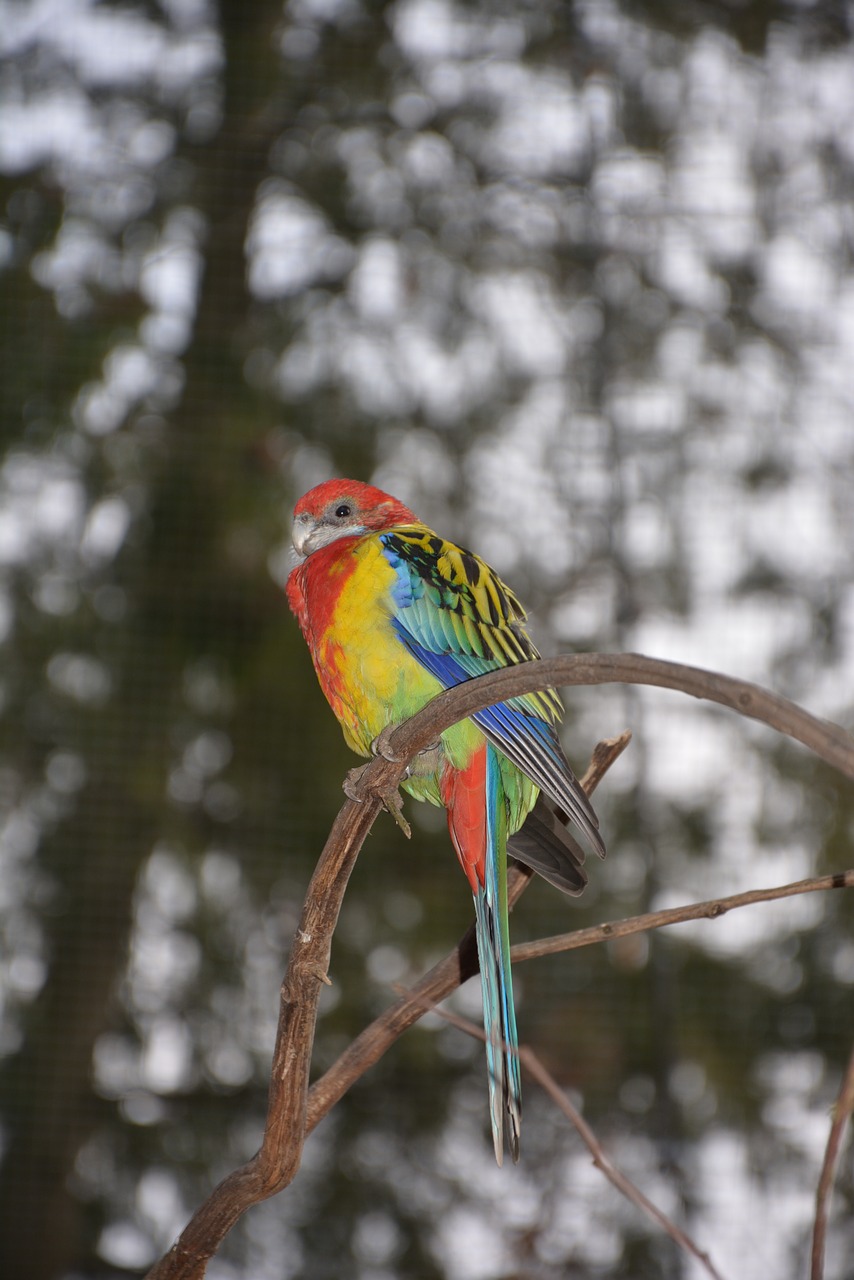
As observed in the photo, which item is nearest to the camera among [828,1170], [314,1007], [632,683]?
[828,1170]

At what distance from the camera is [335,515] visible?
1379mm

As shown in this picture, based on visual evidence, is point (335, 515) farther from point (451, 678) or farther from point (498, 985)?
point (498, 985)

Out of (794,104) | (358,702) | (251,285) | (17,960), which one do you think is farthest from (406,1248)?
(794,104)

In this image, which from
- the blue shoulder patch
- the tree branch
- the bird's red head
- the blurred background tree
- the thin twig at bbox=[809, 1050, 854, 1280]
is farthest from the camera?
the blurred background tree

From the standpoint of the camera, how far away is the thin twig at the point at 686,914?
2.37 ft

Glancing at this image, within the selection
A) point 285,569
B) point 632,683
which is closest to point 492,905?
point 632,683

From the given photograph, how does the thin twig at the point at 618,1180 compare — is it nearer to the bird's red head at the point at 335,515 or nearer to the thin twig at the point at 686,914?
the thin twig at the point at 686,914

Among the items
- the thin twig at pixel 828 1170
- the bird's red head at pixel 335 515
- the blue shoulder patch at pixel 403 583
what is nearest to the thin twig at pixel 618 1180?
the thin twig at pixel 828 1170

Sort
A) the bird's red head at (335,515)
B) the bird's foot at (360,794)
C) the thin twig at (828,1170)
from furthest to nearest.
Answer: the bird's red head at (335,515)
the bird's foot at (360,794)
the thin twig at (828,1170)

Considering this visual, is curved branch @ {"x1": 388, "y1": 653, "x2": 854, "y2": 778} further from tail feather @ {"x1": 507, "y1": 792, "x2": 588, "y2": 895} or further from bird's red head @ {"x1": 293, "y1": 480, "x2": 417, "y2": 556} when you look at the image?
bird's red head @ {"x1": 293, "y1": 480, "x2": 417, "y2": 556}

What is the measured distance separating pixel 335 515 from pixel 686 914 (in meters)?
0.75

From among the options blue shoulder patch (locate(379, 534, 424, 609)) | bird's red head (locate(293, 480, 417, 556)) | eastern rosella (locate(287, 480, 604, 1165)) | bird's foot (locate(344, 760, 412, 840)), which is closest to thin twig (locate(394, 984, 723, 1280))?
bird's foot (locate(344, 760, 412, 840))

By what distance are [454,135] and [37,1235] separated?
285 centimetres

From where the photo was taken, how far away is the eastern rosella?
1035 millimetres
